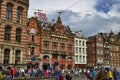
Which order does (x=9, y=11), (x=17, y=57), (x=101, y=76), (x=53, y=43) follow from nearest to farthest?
(x=101, y=76)
(x=9, y=11)
(x=17, y=57)
(x=53, y=43)

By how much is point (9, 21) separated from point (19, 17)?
2956 mm

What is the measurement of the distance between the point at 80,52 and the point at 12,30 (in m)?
31.3

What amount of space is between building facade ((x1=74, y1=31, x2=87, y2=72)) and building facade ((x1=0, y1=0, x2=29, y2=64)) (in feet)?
86.1

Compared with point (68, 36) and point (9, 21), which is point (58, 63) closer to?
point (68, 36)

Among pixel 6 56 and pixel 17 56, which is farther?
pixel 17 56

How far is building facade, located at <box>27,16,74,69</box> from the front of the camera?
57.0 meters

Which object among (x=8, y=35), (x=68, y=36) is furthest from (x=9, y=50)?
(x=68, y=36)

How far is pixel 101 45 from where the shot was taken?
266 ft

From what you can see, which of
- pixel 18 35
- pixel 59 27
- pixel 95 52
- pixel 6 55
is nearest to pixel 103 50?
pixel 95 52

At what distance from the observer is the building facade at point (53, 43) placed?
57.0m

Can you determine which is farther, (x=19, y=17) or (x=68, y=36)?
(x=68, y=36)

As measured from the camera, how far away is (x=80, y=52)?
70.8 m

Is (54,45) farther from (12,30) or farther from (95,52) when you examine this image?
(95,52)

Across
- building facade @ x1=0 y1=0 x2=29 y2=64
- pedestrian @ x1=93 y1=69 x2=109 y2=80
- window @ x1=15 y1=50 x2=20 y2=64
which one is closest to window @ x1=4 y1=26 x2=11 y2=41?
building facade @ x1=0 y1=0 x2=29 y2=64
